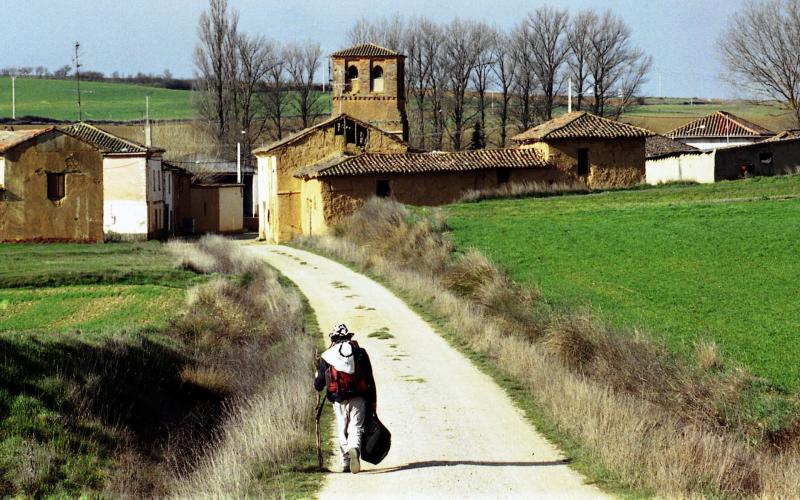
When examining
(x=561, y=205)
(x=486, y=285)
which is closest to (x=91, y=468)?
(x=486, y=285)

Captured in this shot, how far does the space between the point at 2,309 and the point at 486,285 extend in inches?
462

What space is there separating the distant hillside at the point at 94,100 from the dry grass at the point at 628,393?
9457cm

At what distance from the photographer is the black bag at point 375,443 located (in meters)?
12.8

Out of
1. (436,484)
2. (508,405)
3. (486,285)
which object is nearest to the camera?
(436,484)

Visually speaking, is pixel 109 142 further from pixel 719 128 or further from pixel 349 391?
pixel 349 391

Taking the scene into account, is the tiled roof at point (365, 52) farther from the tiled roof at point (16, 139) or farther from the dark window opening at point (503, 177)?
the tiled roof at point (16, 139)

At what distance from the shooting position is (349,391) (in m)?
12.8

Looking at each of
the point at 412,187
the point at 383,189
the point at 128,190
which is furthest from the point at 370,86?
the point at 383,189

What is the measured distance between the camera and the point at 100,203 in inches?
2007

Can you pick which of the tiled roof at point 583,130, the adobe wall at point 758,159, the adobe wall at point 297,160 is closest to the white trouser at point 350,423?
the adobe wall at point 758,159

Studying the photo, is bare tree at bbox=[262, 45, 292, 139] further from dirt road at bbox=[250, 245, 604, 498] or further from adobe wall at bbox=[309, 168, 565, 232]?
→ dirt road at bbox=[250, 245, 604, 498]

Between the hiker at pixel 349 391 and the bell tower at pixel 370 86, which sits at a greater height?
the bell tower at pixel 370 86

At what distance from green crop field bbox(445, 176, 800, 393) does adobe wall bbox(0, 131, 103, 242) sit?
1742 cm

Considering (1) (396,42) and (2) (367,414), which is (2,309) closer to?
(2) (367,414)
